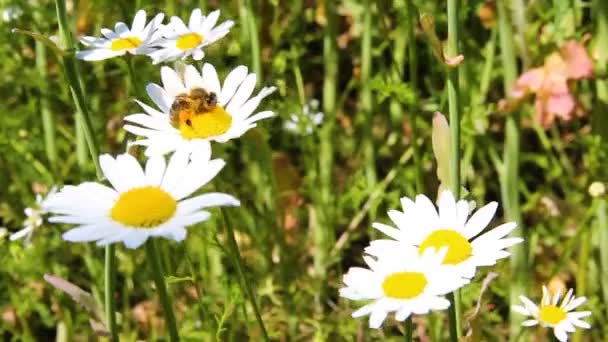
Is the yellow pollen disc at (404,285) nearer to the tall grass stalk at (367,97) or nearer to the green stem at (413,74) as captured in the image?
the green stem at (413,74)

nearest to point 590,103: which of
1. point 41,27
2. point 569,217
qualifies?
point 569,217

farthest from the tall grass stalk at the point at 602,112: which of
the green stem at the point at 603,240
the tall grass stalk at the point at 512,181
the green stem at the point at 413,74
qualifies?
the green stem at the point at 413,74

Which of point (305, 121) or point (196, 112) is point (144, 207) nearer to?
point (196, 112)

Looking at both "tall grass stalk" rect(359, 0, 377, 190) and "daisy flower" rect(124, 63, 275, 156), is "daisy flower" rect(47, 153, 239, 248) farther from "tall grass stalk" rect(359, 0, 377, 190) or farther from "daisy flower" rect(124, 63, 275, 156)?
"tall grass stalk" rect(359, 0, 377, 190)

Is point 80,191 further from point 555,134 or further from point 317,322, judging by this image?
point 555,134

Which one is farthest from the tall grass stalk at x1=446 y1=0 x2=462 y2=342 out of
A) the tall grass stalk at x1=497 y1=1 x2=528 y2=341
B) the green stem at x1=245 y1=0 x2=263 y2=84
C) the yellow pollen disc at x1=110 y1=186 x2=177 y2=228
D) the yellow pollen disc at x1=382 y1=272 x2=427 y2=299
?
the green stem at x1=245 y1=0 x2=263 y2=84
